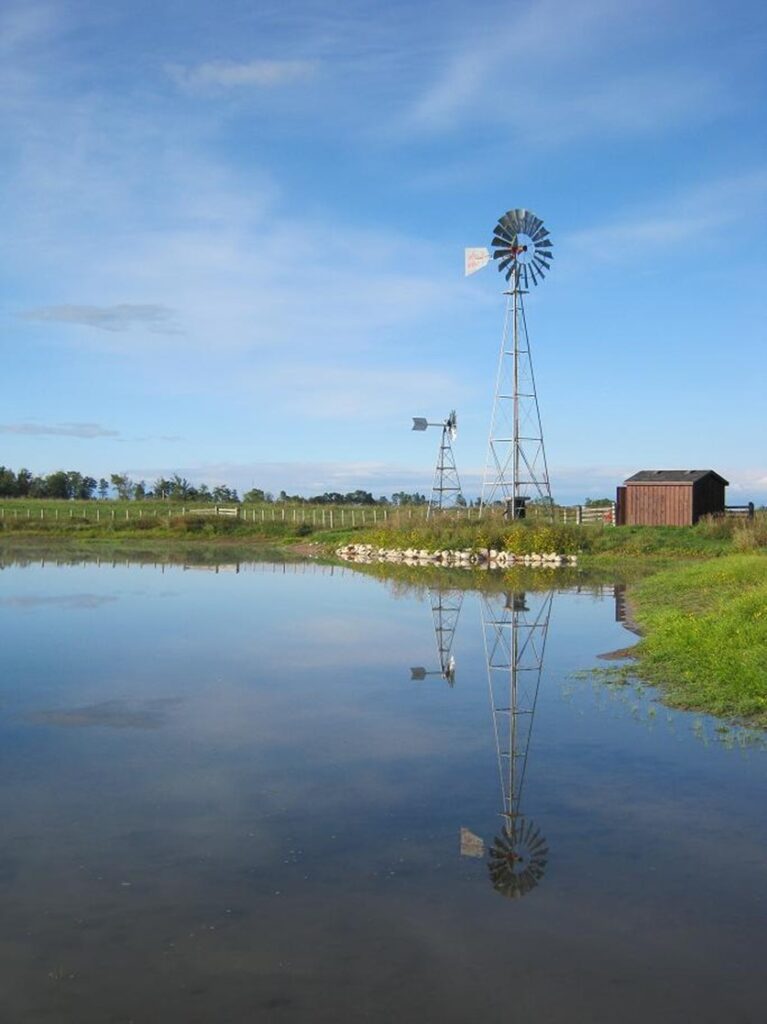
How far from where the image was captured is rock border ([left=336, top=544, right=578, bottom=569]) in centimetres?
3581

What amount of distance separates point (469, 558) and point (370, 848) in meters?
30.7

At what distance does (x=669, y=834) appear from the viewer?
702cm

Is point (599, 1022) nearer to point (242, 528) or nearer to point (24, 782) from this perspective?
point (24, 782)

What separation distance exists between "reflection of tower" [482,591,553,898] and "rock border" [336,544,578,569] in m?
12.6

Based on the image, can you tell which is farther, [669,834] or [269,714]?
[269,714]

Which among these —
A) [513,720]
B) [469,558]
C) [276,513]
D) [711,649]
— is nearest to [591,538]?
[469,558]

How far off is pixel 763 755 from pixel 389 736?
137 inches

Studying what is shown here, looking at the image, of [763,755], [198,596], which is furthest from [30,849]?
[198,596]

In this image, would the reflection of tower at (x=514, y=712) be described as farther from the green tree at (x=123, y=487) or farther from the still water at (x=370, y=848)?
the green tree at (x=123, y=487)

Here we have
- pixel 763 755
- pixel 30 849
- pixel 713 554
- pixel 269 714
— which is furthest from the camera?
pixel 713 554

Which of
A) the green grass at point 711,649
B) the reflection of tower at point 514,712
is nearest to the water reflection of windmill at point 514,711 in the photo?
the reflection of tower at point 514,712

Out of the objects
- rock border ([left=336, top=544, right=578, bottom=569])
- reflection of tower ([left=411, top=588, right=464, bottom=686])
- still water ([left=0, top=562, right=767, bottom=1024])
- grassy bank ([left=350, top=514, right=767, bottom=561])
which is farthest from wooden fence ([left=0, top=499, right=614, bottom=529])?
still water ([left=0, top=562, right=767, bottom=1024])

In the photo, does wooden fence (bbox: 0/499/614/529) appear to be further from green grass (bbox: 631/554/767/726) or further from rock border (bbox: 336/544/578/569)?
green grass (bbox: 631/554/767/726)

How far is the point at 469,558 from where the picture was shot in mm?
37188
